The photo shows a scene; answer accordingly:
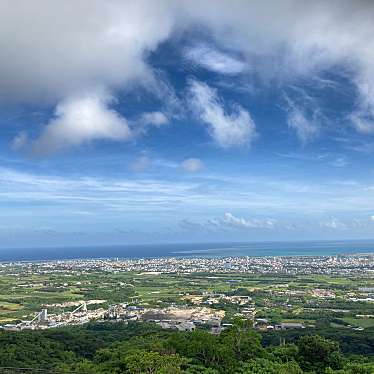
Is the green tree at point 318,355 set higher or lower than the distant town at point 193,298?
higher

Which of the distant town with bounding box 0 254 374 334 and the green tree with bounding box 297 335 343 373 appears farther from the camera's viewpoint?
the distant town with bounding box 0 254 374 334

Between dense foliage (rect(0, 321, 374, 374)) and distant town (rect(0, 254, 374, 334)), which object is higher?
dense foliage (rect(0, 321, 374, 374))

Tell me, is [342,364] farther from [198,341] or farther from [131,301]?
[131,301]

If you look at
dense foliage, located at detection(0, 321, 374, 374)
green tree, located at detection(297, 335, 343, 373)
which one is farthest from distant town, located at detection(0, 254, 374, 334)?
green tree, located at detection(297, 335, 343, 373)

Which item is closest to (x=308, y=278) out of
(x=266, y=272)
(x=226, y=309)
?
(x=266, y=272)

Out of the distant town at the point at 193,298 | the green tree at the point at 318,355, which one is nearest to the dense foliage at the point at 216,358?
the green tree at the point at 318,355

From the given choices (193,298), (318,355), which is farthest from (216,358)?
(193,298)

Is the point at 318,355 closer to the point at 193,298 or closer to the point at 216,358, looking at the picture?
the point at 216,358

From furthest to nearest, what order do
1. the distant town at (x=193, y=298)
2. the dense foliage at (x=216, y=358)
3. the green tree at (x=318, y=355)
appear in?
the distant town at (x=193, y=298) < the green tree at (x=318, y=355) < the dense foliage at (x=216, y=358)

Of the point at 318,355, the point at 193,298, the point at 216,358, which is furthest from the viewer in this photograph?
the point at 193,298

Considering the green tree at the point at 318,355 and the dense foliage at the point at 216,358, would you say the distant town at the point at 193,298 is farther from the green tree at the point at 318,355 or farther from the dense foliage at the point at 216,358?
the green tree at the point at 318,355

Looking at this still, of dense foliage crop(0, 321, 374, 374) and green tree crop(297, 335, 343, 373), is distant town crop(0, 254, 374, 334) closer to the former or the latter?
dense foliage crop(0, 321, 374, 374)

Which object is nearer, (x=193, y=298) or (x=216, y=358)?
Answer: (x=216, y=358)
